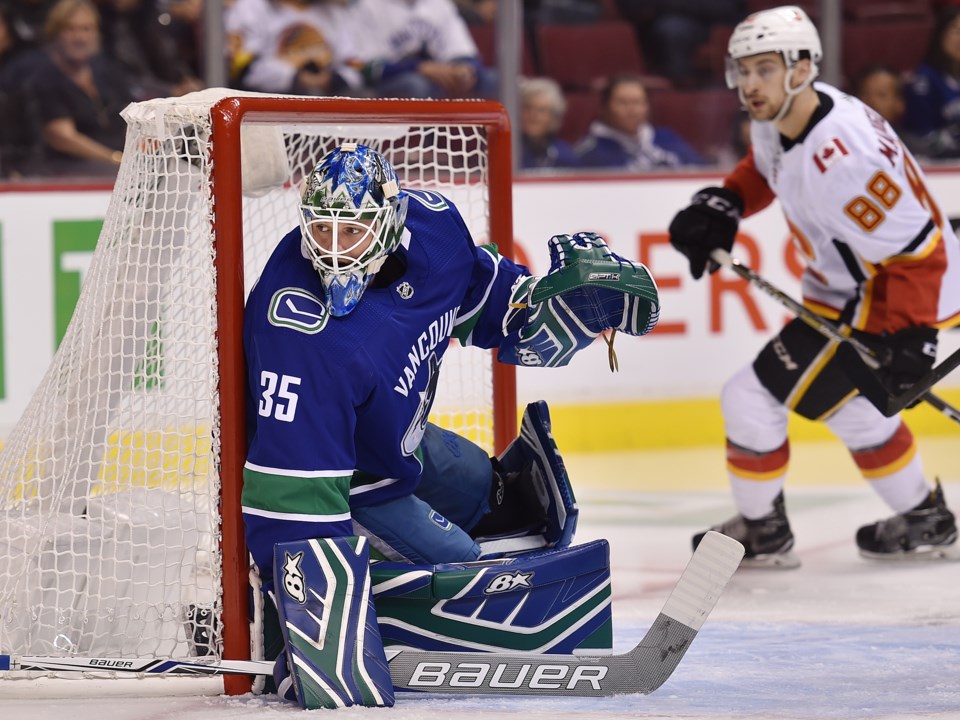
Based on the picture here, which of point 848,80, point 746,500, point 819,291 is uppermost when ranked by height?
point 848,80

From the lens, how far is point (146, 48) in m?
4.60

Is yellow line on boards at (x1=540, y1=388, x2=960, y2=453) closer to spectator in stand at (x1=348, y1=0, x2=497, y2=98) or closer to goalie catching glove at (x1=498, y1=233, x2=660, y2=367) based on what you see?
spectator in stand at (x1=348, y1=0, x2=497, y2=98)

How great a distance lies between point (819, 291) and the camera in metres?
3.62

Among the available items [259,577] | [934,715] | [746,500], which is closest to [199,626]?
[259,577]

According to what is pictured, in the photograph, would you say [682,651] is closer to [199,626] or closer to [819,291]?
[199,626]

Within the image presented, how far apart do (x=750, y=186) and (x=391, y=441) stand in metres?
1.57

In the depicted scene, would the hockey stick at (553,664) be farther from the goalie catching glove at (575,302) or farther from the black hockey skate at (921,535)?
the black hockey skate at (921,535)

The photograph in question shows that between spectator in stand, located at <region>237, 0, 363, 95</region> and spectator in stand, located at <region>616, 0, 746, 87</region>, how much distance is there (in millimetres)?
938

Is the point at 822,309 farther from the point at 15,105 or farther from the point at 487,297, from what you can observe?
the point at 15,105

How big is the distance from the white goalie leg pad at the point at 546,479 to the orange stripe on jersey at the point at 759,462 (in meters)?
0.91

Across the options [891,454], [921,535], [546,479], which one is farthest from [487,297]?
[921,535]

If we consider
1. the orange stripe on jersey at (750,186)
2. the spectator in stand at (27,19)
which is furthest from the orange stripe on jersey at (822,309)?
the spectator in stand at (27,19)

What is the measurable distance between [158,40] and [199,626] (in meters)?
2.51

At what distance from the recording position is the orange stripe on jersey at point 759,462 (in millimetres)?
3568
